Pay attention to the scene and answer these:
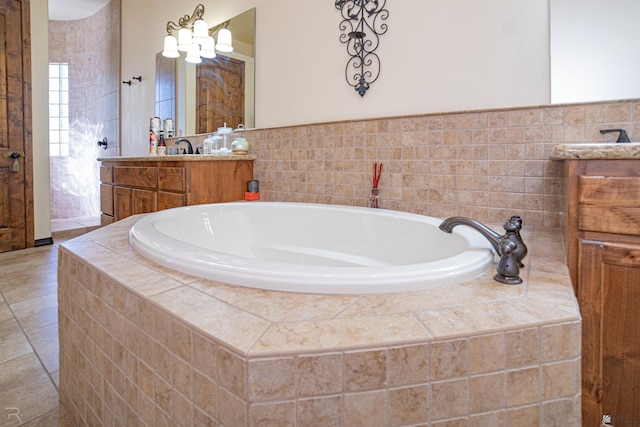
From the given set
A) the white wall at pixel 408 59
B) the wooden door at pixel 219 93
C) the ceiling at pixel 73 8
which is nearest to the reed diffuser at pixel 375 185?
the white wall at pixel 408 59

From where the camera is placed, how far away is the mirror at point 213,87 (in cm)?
266

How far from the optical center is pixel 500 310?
0.67 metres

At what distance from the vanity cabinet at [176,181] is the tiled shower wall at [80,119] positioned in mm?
2021

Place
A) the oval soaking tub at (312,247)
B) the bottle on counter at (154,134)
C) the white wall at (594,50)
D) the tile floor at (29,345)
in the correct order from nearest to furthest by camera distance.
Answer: the oval soaking tub at (312,247), the tile floor at (29,345), the white wall at (594,50), the bottle on counter at (154,134)

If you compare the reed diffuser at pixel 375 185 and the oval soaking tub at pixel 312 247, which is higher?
the reed diffuser at pixel 375 185

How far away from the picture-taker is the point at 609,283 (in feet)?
3.05

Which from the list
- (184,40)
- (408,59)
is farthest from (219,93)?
(408,59)

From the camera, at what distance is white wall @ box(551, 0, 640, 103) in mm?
1391

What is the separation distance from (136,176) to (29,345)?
4.69 ft

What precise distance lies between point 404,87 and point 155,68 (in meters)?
2.74

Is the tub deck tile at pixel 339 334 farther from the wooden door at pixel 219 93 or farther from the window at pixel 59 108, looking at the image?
the window at pixel 59 108

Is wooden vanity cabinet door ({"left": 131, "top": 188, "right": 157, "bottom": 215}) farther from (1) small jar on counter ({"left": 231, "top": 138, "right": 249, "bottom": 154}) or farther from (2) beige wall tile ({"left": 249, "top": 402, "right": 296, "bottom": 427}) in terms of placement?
(2) beige wall tile ({"left": 249, "top": 402, "right": 296, "bottom": 427})

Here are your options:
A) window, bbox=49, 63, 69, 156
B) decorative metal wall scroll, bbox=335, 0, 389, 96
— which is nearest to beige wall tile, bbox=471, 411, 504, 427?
decorative metal wall scroll, bbox=335, 0, 389, 96

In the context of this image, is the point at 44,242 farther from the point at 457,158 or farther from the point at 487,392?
the point at 487,392
